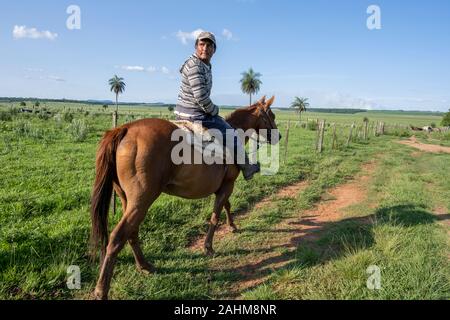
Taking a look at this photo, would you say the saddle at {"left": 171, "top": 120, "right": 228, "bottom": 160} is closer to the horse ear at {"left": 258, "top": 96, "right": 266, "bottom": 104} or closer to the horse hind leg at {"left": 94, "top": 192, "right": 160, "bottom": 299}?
the horse hind leg at {"left": 94, "top": 192, "right": 160, "bottom": 299}

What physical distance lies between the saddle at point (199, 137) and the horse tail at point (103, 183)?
2.89 feet

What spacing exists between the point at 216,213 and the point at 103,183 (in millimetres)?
2117

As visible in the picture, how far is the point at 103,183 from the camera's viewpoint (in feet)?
12.8

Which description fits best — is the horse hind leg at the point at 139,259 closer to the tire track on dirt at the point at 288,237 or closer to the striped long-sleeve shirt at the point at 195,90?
the tire track on dirt at the point at 288,237

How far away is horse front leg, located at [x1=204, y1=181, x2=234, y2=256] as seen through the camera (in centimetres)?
514

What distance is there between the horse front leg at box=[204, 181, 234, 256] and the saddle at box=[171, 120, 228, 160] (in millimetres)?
883

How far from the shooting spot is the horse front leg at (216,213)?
5.14 metres

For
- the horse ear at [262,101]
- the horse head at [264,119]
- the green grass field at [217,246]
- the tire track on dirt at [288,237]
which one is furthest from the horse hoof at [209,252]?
the horse ear at [262,101]

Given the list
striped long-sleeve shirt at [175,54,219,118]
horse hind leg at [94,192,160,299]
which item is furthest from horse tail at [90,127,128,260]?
striped long-sleeve shirt at [175,54,219,118]

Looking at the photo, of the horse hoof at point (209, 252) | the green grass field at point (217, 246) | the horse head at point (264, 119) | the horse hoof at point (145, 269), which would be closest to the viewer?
the green grass field at point (217, 246)

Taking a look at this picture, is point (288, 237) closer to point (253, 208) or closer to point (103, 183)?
point (253, 208)

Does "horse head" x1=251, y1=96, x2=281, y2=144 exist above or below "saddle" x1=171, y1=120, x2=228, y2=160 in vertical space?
above
